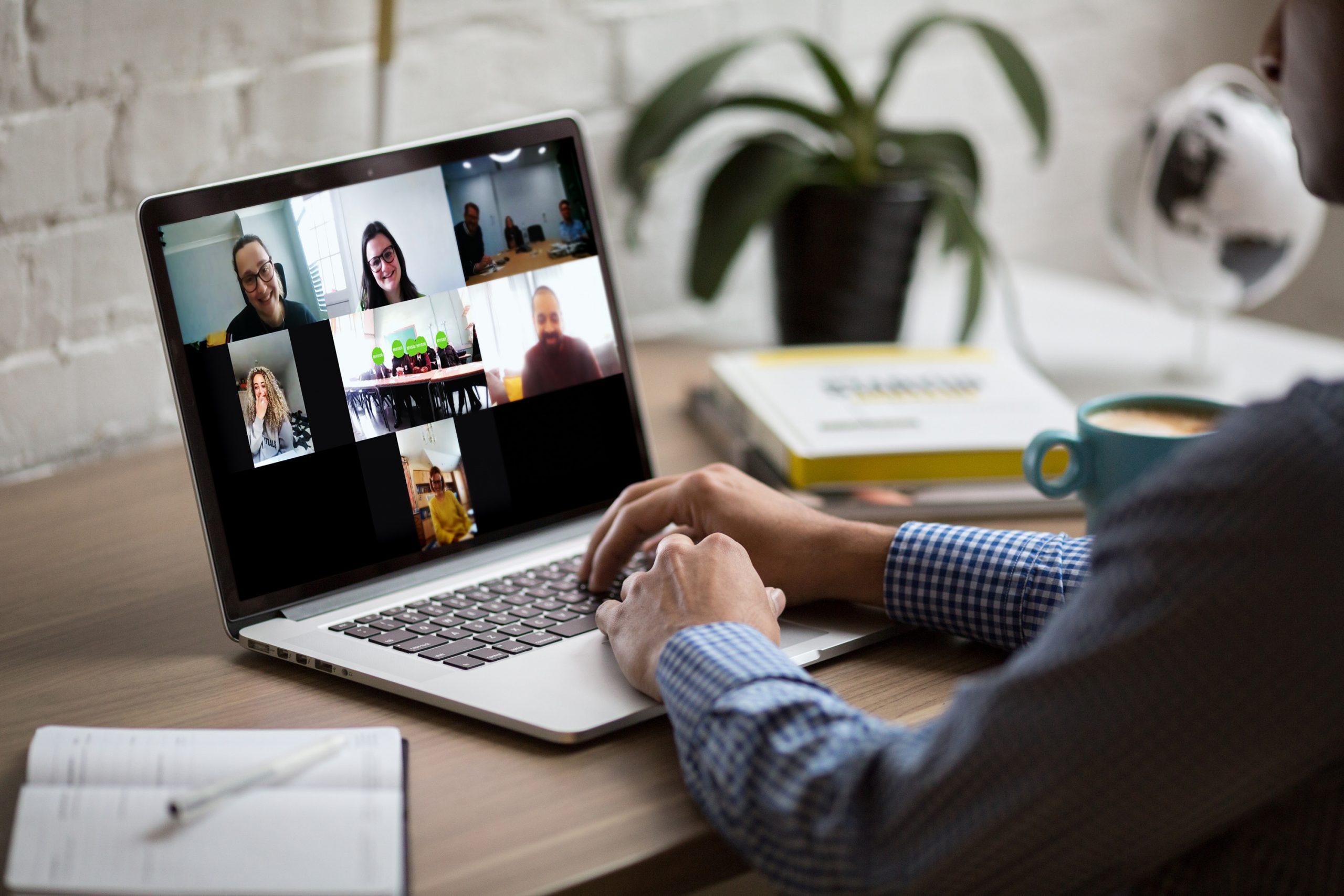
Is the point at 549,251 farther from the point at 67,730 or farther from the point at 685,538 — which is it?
the point at 67,730

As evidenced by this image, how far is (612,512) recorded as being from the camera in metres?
0.82

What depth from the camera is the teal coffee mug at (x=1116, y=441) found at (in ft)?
2.68

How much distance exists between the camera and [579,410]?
2.84 ft

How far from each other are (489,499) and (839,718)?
0.34 metres

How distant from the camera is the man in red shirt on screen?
84 cm

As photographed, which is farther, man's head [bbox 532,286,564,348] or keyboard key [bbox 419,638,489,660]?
man's head [bbox 532,286,564,348]

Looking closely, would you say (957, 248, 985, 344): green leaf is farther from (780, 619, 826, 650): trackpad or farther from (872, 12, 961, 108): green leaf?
(780, 619, 826, 650): trackpad

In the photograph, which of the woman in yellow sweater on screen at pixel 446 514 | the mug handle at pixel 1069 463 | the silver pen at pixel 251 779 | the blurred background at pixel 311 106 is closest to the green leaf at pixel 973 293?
the blurred background at pixel 311 106

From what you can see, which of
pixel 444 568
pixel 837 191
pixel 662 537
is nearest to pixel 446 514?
pixel 444 568

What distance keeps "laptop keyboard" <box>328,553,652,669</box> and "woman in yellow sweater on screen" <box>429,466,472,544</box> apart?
0.12 ft

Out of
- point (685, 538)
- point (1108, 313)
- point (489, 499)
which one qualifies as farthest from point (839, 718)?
point (1108, 313)

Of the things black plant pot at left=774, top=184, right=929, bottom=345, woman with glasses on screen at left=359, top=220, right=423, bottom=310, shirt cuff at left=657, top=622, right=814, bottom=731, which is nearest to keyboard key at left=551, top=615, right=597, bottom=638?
shirt cuff at left=657, top=622, right=814, bottom=731

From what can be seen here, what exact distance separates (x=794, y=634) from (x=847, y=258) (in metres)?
0.61

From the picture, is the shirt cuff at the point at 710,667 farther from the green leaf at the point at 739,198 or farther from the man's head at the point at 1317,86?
the green leaf at the point at 739,198
